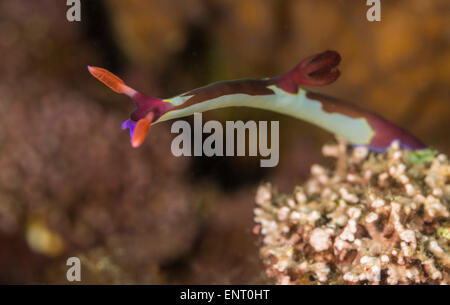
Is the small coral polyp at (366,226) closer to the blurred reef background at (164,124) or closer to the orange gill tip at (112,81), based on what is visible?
the blurred reef background at (164,124)

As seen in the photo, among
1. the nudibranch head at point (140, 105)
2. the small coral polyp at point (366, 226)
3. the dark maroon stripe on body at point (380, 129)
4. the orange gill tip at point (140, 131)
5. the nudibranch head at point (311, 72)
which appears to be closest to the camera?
the orange gill tip at point (140, 131)

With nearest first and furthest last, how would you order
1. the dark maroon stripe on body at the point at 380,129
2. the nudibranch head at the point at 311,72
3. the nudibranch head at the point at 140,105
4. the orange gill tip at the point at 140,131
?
the orange gill tip at the point at 140,131 < the nudibranch head at the point at 140,105 < the nudibranch head at the point at 311,72 < the dark maroon stripe on body at the point at 380,129

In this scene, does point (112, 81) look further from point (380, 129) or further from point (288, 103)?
point (380, 129)

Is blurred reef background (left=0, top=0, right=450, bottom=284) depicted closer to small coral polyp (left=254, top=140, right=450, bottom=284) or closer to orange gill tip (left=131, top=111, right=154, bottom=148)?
small coral polyp (left=254, top=140, right=450, bottom=284)

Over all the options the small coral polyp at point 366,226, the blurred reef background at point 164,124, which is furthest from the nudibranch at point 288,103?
the blurred reef background at point 164,124
